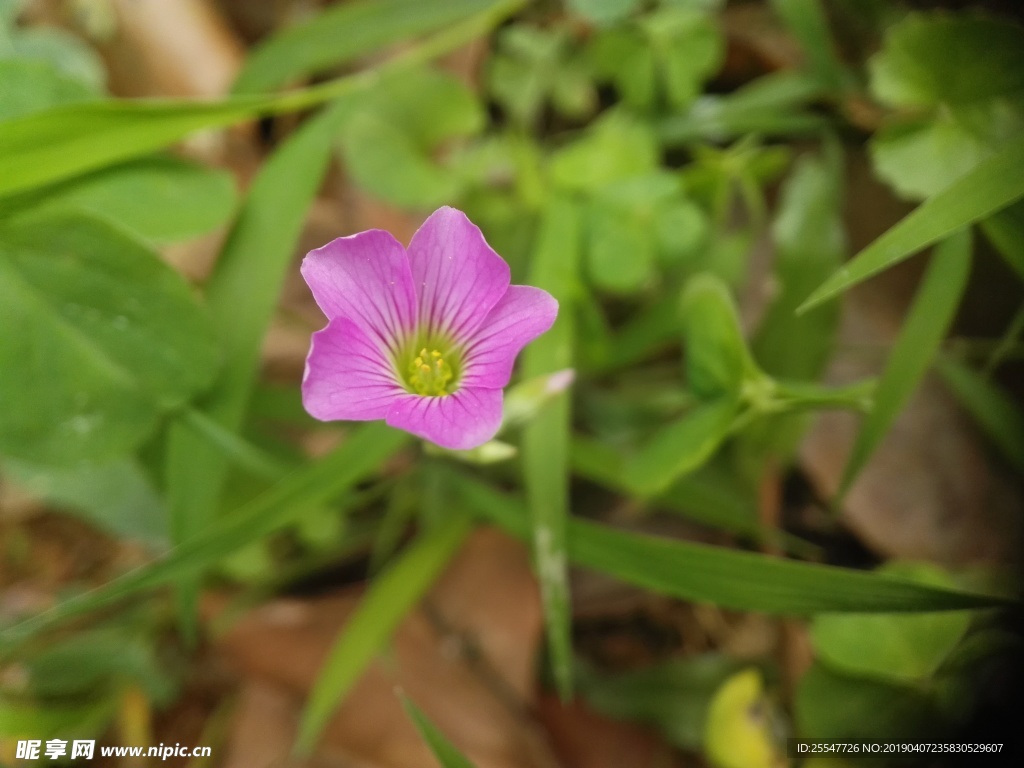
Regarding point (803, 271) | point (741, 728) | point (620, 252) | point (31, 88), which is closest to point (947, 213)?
point (803, 271)

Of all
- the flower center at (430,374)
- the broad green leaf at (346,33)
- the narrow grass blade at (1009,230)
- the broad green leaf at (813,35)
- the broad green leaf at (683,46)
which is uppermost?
the broad green leaf at (346,33)

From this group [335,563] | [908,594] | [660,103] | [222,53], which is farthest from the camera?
[222,53]

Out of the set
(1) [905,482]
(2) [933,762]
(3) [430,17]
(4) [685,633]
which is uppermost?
(3) [430,17]

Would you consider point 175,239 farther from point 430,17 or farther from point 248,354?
point 430,17

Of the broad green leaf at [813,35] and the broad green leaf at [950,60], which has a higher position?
the broad green leaf at [813,35]

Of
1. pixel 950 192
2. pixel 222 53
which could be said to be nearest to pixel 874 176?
pixel 950 192

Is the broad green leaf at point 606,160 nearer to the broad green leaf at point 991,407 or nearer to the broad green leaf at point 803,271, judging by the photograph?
the broad green leaf at point 803,271

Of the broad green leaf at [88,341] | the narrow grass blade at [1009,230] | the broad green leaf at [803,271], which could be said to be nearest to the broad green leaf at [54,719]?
the broad green leaf at [88,341]
